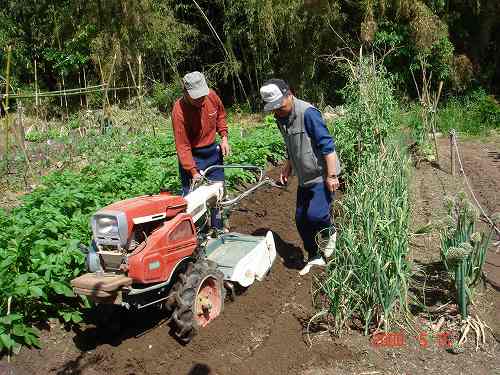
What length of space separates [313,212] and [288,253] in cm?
78

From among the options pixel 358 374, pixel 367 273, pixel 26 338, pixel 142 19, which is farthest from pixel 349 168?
pixel 142 19

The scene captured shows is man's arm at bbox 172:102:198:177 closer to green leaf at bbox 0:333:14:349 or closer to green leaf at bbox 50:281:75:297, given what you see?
green leaf at bbox 50:281:75:297

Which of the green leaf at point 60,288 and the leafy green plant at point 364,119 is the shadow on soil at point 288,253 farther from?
the green leaf at point 60,288

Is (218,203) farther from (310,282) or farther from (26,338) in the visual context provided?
(26,338)

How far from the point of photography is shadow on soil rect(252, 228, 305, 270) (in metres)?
4.83

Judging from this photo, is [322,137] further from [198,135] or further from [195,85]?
[198,135]

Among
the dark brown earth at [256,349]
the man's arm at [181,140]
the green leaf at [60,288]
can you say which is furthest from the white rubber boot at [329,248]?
the green leaf at [60,288]

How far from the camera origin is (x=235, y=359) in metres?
3.37

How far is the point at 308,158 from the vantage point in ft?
14.2

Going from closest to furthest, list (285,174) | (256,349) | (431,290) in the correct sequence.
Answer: (256,349) < (431,290) < (285,174)

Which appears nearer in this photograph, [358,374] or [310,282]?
[358,374]

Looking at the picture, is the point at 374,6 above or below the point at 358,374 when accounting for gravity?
above

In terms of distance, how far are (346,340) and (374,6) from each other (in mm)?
10543

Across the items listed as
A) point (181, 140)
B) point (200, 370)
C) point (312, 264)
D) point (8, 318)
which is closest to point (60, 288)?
point (8, 318)
